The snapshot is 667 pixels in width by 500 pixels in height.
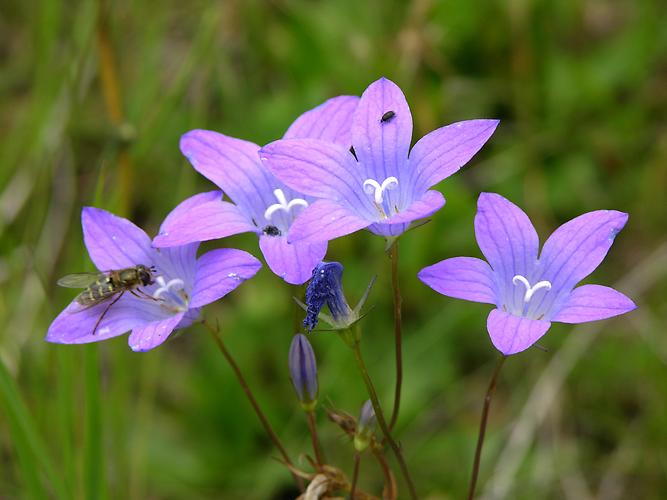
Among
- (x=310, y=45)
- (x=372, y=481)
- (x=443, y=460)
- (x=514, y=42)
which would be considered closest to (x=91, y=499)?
(x=372, y=481)

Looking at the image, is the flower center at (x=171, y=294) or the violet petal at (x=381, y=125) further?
the flower center at (x=171, y=294)

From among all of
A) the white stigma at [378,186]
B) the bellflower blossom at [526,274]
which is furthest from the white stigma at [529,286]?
the white stigma at [378,186]

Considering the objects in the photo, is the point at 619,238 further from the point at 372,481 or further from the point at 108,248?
A: the point at 108,248

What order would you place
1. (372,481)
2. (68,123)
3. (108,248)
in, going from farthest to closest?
(68,123), (372,481), (108,248)

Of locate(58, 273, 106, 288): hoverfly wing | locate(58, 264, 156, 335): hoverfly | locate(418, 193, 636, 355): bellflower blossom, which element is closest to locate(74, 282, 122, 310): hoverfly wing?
locate(58, 264, 156, 335): hoverfly

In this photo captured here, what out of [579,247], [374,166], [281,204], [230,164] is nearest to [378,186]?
[374,166]

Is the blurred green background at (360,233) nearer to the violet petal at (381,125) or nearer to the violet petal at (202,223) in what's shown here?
the violet petal at (202,223)

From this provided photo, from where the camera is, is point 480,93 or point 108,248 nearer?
point 108,248
